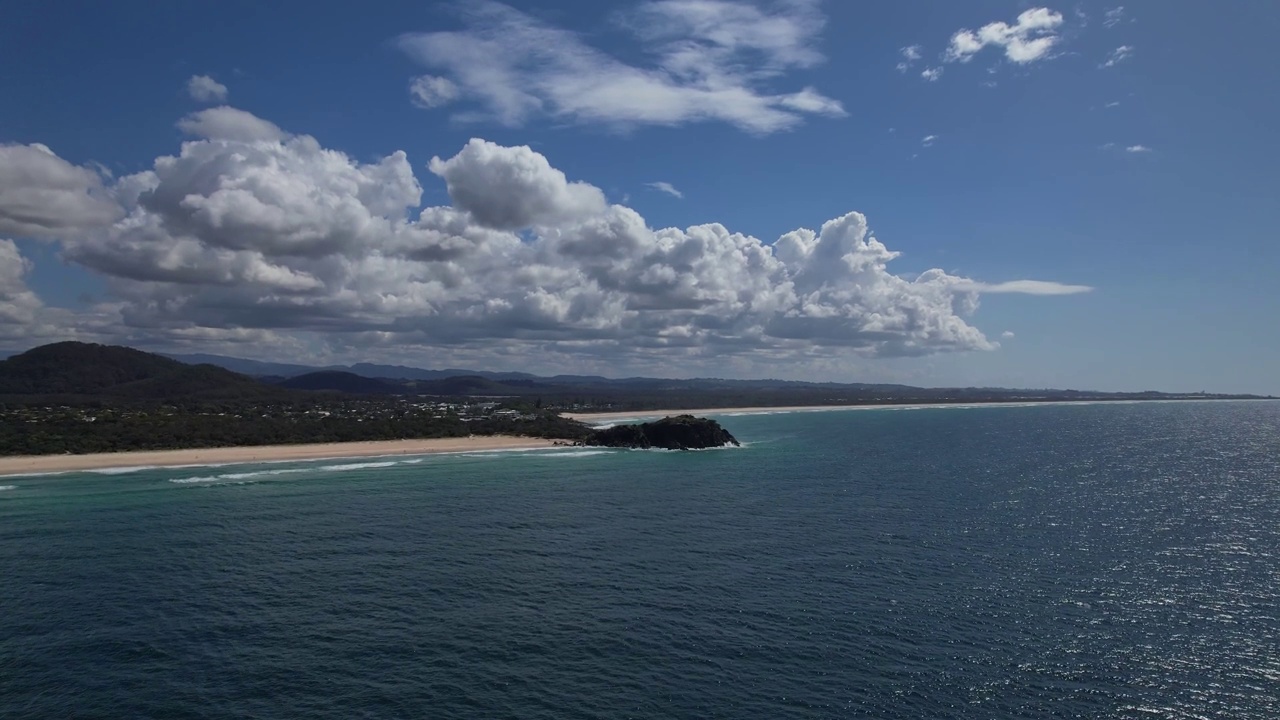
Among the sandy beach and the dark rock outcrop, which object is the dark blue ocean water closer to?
the sandy beach

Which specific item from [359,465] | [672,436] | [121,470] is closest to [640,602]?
[359,465]

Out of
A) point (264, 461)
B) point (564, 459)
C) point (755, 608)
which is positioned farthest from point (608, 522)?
Answer: point (264, 461)

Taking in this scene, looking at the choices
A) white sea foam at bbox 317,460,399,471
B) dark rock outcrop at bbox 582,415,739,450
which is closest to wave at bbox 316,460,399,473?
white sea foam at bbox 317,460,399,471

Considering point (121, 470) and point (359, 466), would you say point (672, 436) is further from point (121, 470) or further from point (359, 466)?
point (121, 470)

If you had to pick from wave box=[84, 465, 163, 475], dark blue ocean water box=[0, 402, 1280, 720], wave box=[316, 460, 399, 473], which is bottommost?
wave box=[84, 465, 163, 475]

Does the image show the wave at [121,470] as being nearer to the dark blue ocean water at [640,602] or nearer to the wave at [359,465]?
the dark blue ocean water at [640,602]

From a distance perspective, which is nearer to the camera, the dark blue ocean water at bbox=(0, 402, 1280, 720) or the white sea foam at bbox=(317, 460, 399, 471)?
the dark blue ocean water at bbox=(0, 402, 1280, 720)

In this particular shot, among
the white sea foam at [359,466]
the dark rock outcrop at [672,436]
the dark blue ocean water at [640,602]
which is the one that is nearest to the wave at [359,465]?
the white sea foam at [359,466]
